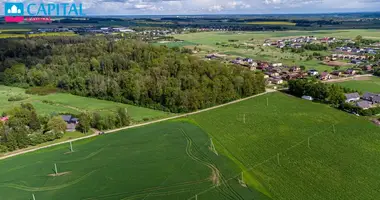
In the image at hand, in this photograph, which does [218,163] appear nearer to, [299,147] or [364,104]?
[299,147]

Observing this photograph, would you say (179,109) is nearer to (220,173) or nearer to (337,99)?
(220,173)

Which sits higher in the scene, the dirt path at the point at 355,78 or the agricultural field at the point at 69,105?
the dirt path at the point at 355,78

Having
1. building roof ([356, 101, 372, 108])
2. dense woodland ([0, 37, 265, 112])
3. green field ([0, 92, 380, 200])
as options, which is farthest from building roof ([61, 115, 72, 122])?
building roof ([356, 101, 372, 108])

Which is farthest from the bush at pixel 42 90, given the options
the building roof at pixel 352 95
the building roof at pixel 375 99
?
the building roof at pixel 375 99

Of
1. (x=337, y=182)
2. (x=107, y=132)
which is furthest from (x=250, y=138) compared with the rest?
(x=107, y=132)

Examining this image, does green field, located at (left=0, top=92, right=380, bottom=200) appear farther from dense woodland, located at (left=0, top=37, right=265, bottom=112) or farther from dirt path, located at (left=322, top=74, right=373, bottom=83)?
dirt path, located at (left=322, top=74, right=373, bottom=83)

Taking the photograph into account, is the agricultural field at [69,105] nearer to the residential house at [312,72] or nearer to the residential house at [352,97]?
the residential house at [352,97]

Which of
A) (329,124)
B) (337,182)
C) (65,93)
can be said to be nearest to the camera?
(337,182)
